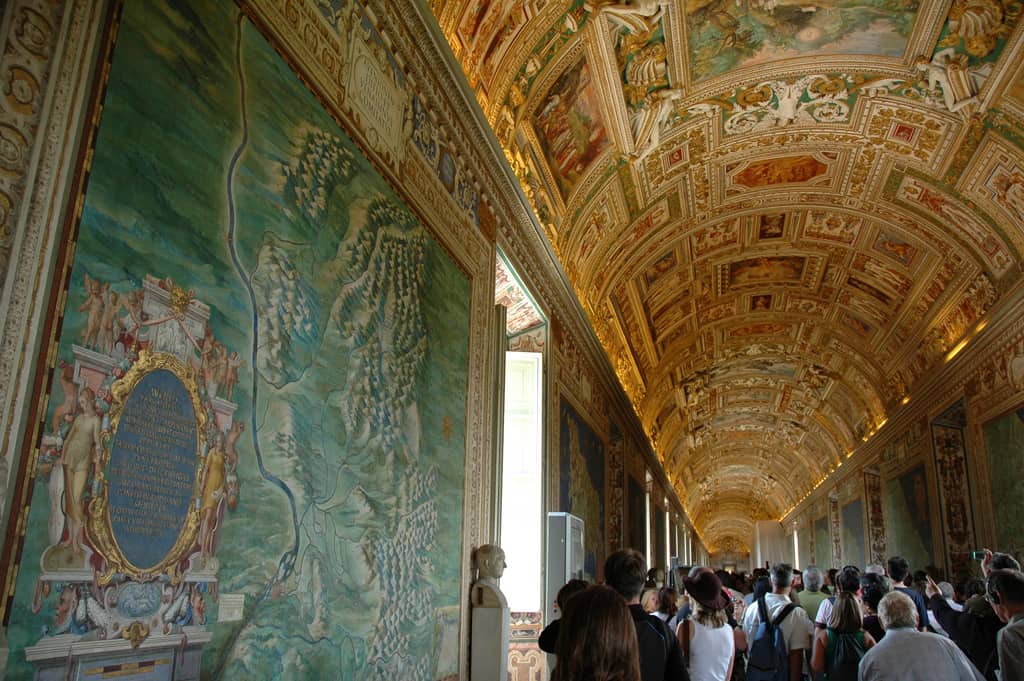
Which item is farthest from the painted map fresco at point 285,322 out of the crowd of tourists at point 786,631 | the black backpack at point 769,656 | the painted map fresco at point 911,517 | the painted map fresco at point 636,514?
the painted map fresco at point 911,517

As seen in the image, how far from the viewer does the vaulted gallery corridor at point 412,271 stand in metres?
3.39

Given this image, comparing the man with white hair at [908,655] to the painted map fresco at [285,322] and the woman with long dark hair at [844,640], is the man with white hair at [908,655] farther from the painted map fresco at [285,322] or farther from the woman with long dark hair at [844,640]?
Result: the painted map fresco at [285,322]

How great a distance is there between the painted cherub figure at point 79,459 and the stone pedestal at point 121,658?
38 centimetres

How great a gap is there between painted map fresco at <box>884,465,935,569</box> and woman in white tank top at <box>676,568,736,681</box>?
16419mm

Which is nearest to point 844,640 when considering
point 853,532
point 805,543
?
point 853,532

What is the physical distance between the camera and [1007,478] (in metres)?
15.9

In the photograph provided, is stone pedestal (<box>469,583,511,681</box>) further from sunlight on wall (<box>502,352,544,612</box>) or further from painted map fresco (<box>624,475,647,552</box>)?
painted map fresco (<box>624,475,647,552</box>)

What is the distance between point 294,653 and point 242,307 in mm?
2067

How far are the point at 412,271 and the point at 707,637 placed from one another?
12.2 ft

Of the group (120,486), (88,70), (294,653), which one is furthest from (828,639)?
(88,70)

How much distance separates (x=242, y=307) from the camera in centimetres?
454

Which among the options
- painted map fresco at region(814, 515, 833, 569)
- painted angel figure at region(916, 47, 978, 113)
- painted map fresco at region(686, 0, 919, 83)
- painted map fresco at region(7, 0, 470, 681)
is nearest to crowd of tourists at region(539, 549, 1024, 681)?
painted map fresco at region(7, 0, 470, 681)

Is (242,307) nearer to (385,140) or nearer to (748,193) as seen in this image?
(385,140)

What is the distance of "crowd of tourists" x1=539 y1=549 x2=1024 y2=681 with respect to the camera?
3191 mm
